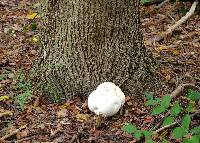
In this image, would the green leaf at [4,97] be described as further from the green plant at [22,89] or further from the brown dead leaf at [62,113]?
the brown dead leaf at [62,113]

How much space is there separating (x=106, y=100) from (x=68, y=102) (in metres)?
0.50

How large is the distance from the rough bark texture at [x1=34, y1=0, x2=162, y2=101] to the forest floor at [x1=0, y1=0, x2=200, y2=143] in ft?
0.58

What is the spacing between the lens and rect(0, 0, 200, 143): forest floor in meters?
3.93

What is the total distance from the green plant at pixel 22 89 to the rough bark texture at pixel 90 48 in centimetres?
16

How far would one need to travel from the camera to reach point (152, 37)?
20.0 ft

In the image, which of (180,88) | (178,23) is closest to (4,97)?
Result: (180,88)

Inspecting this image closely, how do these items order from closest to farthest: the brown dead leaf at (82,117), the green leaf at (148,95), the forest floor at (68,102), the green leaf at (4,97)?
the forest floor at (68,102) < the brown dead leaf at (82,117) < the green leaf at (148,95) < the green leaf at (4,97)

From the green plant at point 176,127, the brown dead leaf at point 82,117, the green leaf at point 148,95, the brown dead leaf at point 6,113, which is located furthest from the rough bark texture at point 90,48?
the green plant at point 176,127

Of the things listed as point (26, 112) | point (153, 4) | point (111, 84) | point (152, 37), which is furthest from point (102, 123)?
point (153, 4)

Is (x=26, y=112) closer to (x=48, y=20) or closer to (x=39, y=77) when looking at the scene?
(x=39, y=77)

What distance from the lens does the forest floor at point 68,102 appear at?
3928 millimetres

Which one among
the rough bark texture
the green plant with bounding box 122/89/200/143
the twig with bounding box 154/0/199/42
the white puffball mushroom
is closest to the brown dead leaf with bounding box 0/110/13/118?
the rough bark texture

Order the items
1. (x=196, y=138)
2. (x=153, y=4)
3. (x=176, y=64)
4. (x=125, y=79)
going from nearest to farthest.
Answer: (x=196, y=138) → (x=125, y=79) → (x=176, y=64) → (x=153, y=4)

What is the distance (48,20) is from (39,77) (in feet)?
1.97
